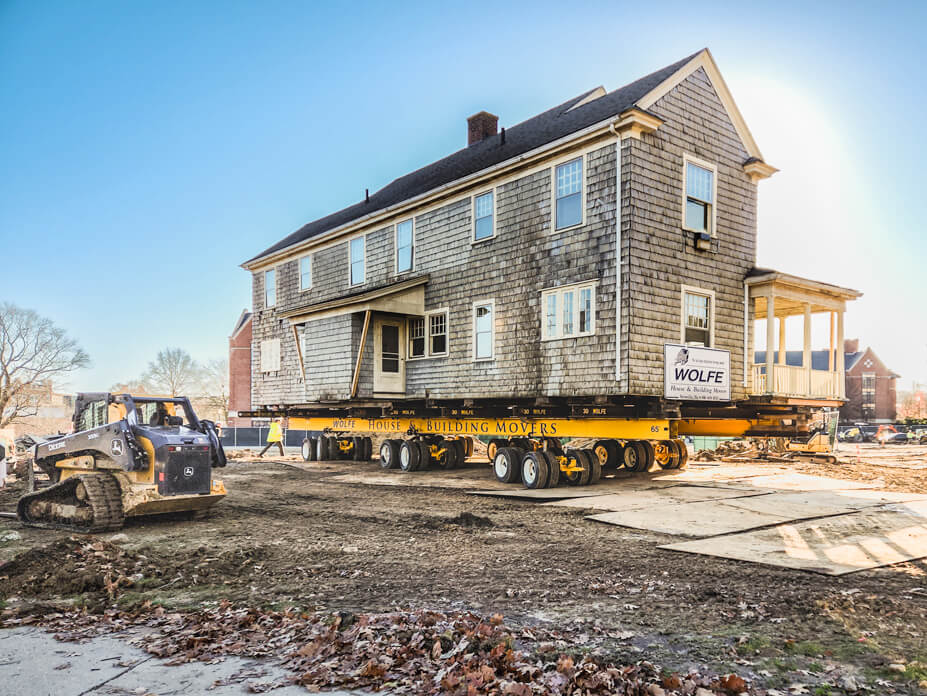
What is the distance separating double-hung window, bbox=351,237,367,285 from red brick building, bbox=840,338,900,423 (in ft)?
226

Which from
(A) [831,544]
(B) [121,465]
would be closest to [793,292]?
(A) [831,544]

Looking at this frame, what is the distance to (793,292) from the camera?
17.9 meters

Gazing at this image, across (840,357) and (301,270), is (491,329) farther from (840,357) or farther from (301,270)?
(301,270)

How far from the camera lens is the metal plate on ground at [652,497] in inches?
532

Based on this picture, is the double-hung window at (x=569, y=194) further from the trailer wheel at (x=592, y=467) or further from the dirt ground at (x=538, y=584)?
the dirt ground at (x=538, y=584)

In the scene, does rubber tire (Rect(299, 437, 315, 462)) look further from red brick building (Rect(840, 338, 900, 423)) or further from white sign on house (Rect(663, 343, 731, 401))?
red brick building (Rect(840, 338, 900, 423))

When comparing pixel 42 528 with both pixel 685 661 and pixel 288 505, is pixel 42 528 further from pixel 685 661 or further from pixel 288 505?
pixel 685 661

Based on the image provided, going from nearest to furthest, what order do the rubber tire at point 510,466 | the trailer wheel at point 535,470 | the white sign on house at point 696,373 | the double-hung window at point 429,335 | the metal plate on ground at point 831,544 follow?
the metal plate on ground at point 831,544 < the white sign on house at point 696,373 < the trailer wheel at point 535,470 < the rubber tire at point 510,466 < the double-hung window at point 429,335

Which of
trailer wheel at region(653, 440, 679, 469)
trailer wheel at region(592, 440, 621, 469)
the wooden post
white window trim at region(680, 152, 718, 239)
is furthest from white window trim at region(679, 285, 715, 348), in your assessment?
the wooden post

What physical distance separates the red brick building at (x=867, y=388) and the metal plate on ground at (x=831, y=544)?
73420 mm

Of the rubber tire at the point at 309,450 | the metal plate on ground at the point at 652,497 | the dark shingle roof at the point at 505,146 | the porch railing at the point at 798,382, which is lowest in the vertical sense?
the rubber tire at the point at 309,450

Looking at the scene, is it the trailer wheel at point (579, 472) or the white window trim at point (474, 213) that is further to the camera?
the white window trim at point (474, 213)

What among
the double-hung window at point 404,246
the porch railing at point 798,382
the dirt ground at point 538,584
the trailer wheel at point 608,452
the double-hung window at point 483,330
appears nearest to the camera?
the dirt ground at point 538,584

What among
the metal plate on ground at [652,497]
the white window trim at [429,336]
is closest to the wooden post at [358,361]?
the white window trim at [429,336]
